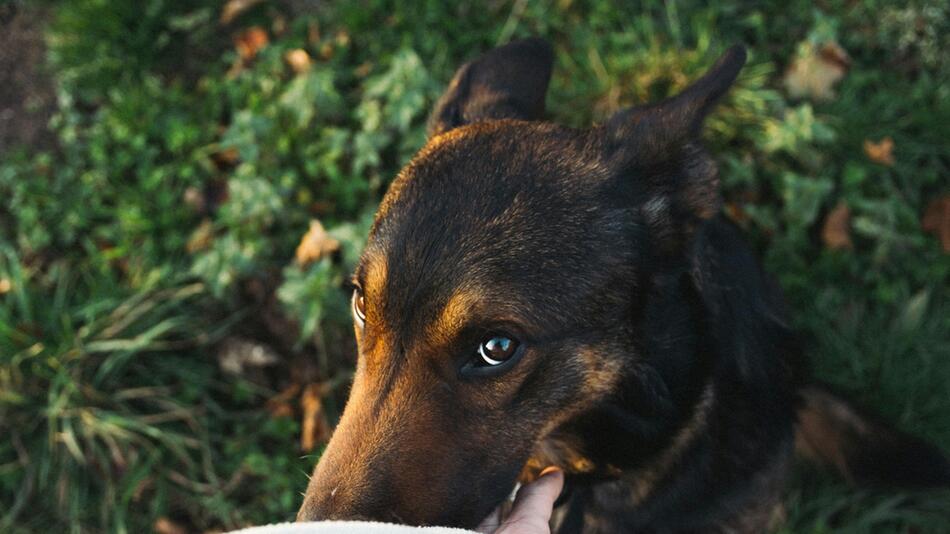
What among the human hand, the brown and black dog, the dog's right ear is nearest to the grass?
the dog's right ear

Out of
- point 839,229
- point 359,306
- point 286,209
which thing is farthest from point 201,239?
point 839,229

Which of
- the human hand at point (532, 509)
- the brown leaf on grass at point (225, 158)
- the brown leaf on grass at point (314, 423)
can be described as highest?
the brown leaf on grass at point (225, 158)

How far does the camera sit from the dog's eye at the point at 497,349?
2.02 metres

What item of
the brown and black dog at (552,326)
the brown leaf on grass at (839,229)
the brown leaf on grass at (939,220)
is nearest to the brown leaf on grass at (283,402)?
the brown and black dog at (552,326)

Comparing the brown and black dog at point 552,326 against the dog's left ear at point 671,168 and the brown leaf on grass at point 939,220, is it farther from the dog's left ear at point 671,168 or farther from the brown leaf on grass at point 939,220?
the brown leaf on grass at point 939,220

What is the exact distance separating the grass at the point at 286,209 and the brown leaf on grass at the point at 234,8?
6cm

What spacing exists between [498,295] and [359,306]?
0.53 metres

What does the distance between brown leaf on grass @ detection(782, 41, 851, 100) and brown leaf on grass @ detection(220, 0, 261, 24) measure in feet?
9.48

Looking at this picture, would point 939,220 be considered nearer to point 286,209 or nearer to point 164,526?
point 286,209

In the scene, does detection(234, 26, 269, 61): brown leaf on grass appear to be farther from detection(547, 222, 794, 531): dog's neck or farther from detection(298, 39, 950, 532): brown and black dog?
detection(547, 222, 794, 531): dog's neck

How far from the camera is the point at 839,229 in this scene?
368 cm

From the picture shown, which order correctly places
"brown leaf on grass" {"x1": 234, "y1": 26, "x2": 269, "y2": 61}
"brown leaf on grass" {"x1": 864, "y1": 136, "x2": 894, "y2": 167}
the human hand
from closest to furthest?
the human hand < "brown leaf on grass" {"x1": 864, "y1": 136, "x2": 894, "y2": 167} < "brown leaf on grass" {"x1": 234, "y1": 26, "x2": 269, "y2": 61}

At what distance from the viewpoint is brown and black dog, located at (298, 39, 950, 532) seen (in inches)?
78.8

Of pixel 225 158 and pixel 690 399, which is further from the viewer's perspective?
pixel 225 158
